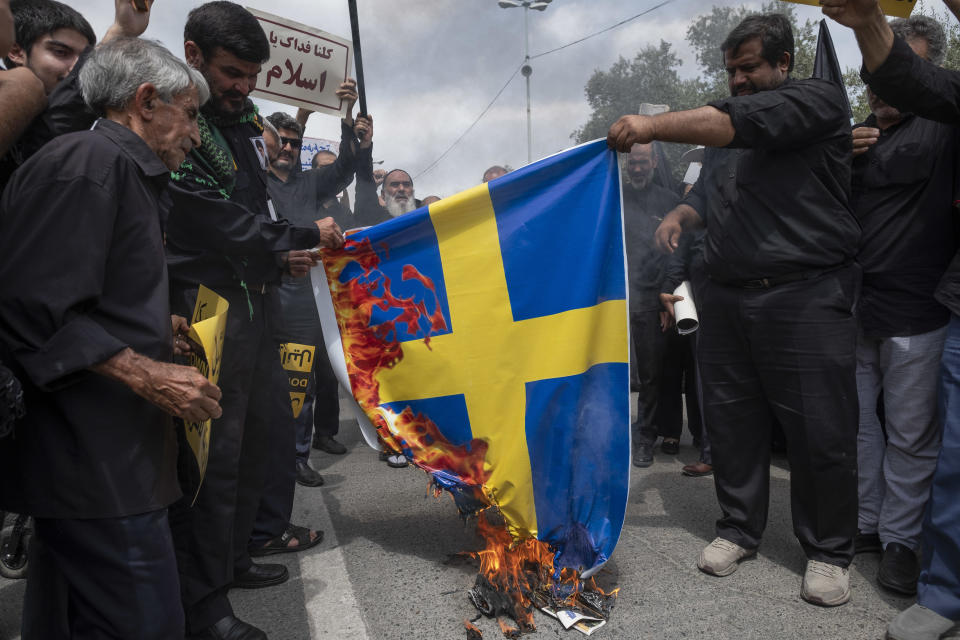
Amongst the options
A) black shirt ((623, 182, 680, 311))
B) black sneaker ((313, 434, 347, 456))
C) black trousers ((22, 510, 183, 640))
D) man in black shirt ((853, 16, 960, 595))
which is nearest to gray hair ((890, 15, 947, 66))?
man in black shirt ((853, 16, 960, 595))

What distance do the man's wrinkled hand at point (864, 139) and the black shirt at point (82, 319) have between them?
2.65m

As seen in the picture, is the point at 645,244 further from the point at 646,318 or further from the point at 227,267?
the point at 227,267

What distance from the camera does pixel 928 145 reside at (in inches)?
105

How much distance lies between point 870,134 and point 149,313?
2.78 m

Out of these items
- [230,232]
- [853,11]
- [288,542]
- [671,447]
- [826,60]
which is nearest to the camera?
[853,11]

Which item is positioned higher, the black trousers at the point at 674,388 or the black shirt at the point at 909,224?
the black shirt at the point at 909,224

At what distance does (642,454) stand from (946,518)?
2.24 metres

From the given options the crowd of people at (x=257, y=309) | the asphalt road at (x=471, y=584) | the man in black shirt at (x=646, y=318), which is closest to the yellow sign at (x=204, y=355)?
the crowd of people at (x=257, y=309)

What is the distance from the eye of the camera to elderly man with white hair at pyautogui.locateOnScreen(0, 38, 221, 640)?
1371 mm

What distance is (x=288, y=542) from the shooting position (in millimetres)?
3150

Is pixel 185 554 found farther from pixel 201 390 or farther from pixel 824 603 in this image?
pixel 824 603

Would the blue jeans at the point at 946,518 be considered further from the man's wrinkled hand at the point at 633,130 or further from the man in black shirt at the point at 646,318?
the man in black shirt at the point at 646,318

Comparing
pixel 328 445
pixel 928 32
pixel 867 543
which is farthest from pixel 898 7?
pixel 328 445

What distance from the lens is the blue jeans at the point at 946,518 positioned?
223cm
